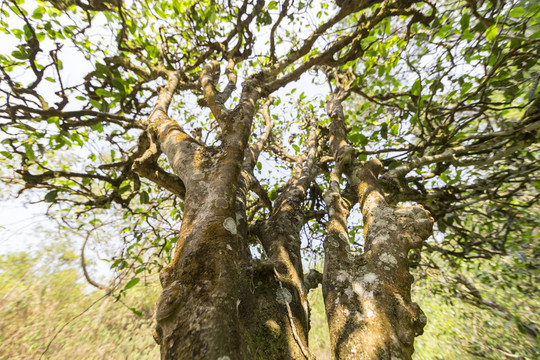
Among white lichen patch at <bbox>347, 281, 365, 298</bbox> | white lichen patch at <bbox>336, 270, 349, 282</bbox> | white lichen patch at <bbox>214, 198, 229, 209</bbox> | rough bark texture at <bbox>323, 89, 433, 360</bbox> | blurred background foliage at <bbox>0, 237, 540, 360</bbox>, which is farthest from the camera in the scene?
blurred background foliage at <bbox>0, 237, 540, 360</bbox>

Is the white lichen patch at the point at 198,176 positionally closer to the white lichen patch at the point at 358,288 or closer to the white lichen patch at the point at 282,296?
the white lichen patch at the point at 282,296

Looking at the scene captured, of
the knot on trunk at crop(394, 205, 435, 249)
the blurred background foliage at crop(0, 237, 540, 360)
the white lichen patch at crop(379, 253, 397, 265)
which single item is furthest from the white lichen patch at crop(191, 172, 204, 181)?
the blurred background foliage at crop(0, 237, 540, 360)

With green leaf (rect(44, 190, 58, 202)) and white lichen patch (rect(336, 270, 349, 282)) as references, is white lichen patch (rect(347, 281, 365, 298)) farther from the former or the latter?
green leaf (rect(44, 190, 58, 202))

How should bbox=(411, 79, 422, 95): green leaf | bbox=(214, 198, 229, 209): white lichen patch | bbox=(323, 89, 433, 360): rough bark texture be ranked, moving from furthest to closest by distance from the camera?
bbox=(411, 79, 422, 95): green leaf → bbox=(214, 198, 229, 209): white lichen patch → bbox=(323, 89, 433, 360): rough bark texture

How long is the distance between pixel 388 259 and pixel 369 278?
0.66 ft

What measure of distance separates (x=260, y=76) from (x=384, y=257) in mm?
2265

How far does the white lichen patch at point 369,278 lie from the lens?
149 centimetres

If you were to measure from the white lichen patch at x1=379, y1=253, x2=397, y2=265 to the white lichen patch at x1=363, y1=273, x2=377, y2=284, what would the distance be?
5.4 inches

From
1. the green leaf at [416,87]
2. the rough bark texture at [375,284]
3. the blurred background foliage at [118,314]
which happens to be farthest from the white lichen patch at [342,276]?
the blurred background foliage at [118,314]

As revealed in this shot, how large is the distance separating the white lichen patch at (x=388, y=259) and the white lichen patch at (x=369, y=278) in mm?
138

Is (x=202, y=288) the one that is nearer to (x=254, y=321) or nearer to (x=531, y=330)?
(x=254, y=321)

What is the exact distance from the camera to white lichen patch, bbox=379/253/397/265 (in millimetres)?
1543

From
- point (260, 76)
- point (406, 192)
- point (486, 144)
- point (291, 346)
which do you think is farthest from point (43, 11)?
point (486, 144)

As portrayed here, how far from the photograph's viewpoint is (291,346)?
1382 millimetres
